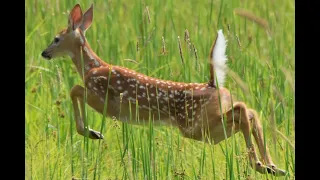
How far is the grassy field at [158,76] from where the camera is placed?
4.61 m

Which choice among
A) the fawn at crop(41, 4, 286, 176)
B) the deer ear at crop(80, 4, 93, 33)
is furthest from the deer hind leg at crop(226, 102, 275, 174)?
the deer ear at crop(80, 4, 93, 33)

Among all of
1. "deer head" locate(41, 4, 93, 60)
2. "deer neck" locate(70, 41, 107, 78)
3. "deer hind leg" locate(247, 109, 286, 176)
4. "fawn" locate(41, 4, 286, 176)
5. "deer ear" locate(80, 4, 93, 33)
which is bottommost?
"deer hind leg" locate(247, 109, 286, 176)

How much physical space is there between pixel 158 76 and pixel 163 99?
57 cm

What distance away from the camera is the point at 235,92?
18.7 ft

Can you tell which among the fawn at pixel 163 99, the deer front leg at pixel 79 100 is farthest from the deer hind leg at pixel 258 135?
the deer front leg at pixel 79 100

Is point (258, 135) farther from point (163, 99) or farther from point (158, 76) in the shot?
point (158, 76)

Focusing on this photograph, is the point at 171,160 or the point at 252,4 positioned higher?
the point at 252,4

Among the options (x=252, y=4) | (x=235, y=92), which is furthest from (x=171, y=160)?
(x=252, y=4)

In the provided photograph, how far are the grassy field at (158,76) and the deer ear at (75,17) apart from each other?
25 centimetres

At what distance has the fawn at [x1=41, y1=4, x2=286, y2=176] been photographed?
503 cm

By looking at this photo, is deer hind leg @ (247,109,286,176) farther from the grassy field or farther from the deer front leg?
the deer front leg
